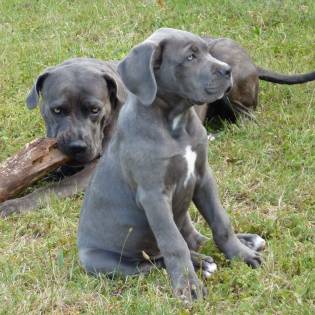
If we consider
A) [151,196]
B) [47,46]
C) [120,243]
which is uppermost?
[151,196]

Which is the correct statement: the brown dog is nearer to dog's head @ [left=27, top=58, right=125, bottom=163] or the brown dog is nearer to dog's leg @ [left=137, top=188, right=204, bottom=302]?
dog's head @ [left=27, top=58, right=125, bottom=163]

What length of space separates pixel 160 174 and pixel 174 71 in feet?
1.89

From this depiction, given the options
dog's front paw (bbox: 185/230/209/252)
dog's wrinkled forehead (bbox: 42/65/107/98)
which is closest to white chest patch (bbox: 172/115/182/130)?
dog's front paw (bbox: 185/230/209/252)

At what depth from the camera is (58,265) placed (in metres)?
4.92

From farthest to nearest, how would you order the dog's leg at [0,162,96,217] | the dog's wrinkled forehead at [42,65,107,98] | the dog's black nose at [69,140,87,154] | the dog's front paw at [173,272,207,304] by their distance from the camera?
the dog's wrinkled forehead at [42,65,107,98] < the dog's black nose at [69,140,87,154] < the dog's leg at [0,162,96,217] < the dog's front paw at [173,272,207,304]

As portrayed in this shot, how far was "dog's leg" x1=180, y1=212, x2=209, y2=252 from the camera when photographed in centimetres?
505

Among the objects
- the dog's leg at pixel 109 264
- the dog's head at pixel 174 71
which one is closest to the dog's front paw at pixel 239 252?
the dog's leg at pixel 109 264

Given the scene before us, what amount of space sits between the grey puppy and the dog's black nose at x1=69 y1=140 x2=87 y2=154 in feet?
4.17

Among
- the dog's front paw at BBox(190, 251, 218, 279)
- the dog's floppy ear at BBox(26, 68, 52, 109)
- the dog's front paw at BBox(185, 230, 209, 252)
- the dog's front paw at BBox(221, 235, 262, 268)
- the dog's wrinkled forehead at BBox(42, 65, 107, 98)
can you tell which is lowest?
the dog's front paw at BBox(185, 230, 209, 252)

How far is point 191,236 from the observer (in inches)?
200

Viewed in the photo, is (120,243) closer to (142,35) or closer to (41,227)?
(41,227)

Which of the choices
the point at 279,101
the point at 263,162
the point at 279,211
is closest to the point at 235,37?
the point at 279,101

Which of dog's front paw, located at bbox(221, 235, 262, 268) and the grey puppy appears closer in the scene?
the grey puppy

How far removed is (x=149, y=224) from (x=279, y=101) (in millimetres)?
3210
